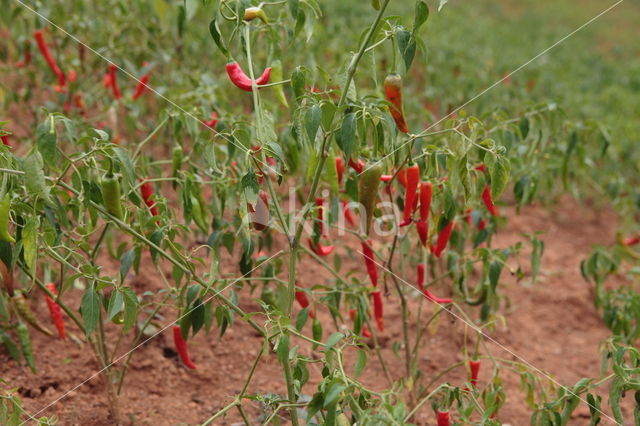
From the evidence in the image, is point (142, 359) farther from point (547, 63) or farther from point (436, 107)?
point (547, 63)

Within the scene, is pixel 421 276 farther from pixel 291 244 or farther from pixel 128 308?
pixel 128 308

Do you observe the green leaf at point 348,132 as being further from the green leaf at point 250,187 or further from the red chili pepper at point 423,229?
the red chili pepper at point 423,229

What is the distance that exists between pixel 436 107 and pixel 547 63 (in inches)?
107

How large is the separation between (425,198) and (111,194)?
3.10 feet

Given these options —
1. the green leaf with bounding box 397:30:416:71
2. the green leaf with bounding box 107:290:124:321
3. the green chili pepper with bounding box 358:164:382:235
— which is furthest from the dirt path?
the green leaf with bounding box 397:30:416:71

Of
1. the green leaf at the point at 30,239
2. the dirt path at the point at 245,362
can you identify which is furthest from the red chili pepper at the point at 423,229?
the green leaf at the point at 30,239

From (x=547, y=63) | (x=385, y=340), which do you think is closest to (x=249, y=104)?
(x=385, y=340)

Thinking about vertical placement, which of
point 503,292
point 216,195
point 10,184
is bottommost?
point 503,292

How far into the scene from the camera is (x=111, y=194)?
1921 millimetres

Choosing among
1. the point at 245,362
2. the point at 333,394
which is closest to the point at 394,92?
the point at 333,394

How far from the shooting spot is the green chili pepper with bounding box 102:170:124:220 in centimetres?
190

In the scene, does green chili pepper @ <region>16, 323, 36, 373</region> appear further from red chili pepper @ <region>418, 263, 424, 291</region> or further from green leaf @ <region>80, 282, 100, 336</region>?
red chili pepper @ <region>418, 263, 424, 291</region>

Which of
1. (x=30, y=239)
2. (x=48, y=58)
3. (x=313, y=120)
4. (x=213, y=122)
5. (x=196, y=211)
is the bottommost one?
(x=196, y=211)

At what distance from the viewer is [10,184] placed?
1885 millimetres
